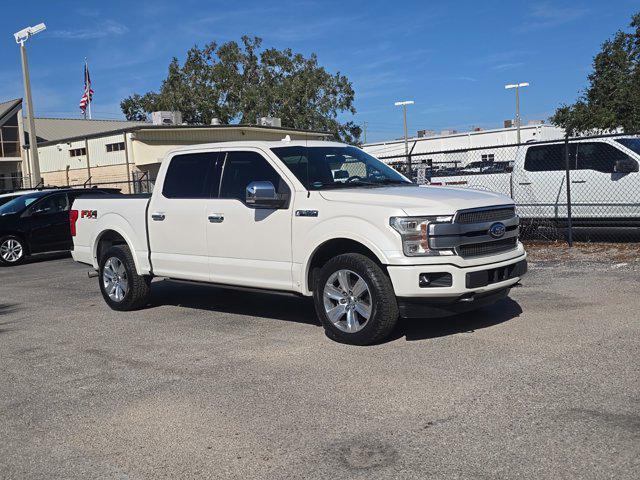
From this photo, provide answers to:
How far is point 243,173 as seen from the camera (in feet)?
24.7

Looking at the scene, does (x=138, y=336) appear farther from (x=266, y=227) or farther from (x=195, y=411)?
(x=195, y=411)

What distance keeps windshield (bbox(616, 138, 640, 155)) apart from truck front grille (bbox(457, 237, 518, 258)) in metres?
6.44

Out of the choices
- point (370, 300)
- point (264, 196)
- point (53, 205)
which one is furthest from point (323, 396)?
point (53, 205)

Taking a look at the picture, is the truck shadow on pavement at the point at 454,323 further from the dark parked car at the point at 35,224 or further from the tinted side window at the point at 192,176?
the dark parked car at the point at 35,224

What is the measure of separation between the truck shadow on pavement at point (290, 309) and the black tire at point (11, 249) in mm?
6053

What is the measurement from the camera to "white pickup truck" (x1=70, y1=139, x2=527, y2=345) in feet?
19.9

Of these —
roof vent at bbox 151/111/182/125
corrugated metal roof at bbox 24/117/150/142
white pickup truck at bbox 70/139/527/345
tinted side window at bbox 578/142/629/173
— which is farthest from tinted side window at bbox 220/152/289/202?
corrugated metal roof at bbox 24/117/150/142

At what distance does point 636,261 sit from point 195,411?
7911 millimetres

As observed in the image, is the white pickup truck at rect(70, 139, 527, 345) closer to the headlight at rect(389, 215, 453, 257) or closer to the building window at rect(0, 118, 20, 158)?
the headlight at rect(389, 215, 453, 257)

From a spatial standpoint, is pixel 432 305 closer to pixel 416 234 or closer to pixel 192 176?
pixel 416 234

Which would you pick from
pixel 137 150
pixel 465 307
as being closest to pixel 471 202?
pixel 465 307

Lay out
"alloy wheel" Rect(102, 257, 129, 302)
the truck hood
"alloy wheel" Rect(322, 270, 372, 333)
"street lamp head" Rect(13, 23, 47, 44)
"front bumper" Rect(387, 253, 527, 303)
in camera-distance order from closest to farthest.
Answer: "front bumper" Rect(387, 253, 527, 303) < the truck hood < "alloy wheel" Rect(322, 270, 372, 333) < "alloy wheel" Rect(102, 257, 129, 302) < "street lamp head" Rect(13, 23, 47, 44)

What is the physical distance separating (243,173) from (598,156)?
755 cm

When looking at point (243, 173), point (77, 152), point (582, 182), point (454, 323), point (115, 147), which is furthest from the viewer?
point (77, 152)
